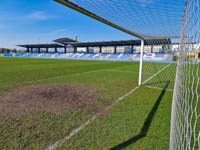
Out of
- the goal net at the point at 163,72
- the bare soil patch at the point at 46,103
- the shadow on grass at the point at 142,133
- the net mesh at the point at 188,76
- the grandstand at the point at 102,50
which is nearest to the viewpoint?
the net mesh at the point at 188,76

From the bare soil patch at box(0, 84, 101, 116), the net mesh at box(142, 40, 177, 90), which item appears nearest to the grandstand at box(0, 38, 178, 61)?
the net mesh at box(142, 40, 177, 90)

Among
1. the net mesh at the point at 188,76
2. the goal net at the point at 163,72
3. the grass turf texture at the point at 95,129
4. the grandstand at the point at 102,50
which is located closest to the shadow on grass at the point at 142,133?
the grass turf texture at the point at 95,129

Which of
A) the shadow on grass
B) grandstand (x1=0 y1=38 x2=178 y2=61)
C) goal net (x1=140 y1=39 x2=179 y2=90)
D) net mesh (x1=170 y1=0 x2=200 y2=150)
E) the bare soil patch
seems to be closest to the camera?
net mesh (x1=170 y1=0 x2=200 y2=150)

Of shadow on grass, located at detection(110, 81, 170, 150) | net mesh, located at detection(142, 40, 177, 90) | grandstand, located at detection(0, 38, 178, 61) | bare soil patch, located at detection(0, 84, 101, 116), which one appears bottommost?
shadow on grass, located at detection(110, 81, 170, 150)

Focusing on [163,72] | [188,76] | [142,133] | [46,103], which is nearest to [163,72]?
[163,72]

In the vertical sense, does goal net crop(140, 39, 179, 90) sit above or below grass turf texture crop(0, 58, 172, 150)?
above

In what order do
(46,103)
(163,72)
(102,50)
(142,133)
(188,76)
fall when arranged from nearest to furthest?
(188,76)
(142,133)
(46,103)
(163,72)
(102,50)

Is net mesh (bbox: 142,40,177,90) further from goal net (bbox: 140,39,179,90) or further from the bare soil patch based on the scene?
the bare soil patch

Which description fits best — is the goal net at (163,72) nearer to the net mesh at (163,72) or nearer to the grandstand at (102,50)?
the net mesh at (163,72)

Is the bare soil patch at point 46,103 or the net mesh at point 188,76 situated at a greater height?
the net mesh at point 188,76

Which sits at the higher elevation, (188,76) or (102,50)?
(102,50)

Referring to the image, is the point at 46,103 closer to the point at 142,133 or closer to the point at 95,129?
the point at 95,129

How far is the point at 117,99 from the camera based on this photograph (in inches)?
162

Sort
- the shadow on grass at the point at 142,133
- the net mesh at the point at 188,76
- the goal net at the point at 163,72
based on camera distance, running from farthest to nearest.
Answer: the goal net at the point at 163,72 < the shadow on grass at the point at 142,133 < the net mesh at the point at 188,76
